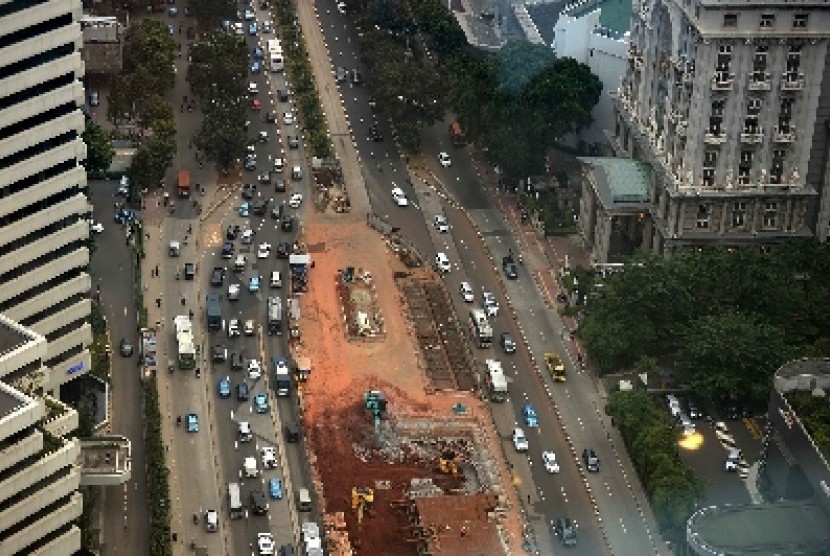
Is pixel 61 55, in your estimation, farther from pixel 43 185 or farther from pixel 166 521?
pixel 166 521

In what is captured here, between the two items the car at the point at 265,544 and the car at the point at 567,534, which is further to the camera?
the car at the point at 567,534

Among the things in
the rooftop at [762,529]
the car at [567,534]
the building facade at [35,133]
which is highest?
the building facade at [35,133]

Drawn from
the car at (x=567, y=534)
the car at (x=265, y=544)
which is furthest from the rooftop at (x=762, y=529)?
the car at (x=265, y=544)

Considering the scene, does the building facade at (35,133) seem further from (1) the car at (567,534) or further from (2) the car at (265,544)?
(1) the car at (567,534)

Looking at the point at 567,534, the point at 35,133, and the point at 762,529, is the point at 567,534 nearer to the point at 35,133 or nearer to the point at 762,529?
the point at 762,529

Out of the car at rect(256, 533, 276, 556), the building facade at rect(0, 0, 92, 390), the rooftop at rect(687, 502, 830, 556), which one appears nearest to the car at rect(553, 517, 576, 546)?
the rooftop at rect(687, 502, 830, 556)

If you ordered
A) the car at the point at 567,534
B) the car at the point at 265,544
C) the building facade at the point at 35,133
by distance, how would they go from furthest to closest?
1. the car at the point at 567,534
2. the car at the point at 265,544
3. the building facade at the point at 35,133

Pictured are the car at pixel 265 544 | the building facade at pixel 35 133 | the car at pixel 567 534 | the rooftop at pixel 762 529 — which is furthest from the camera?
the car at pixel 567 534

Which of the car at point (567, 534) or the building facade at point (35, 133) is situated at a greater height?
the building facade at point (35, 133)
